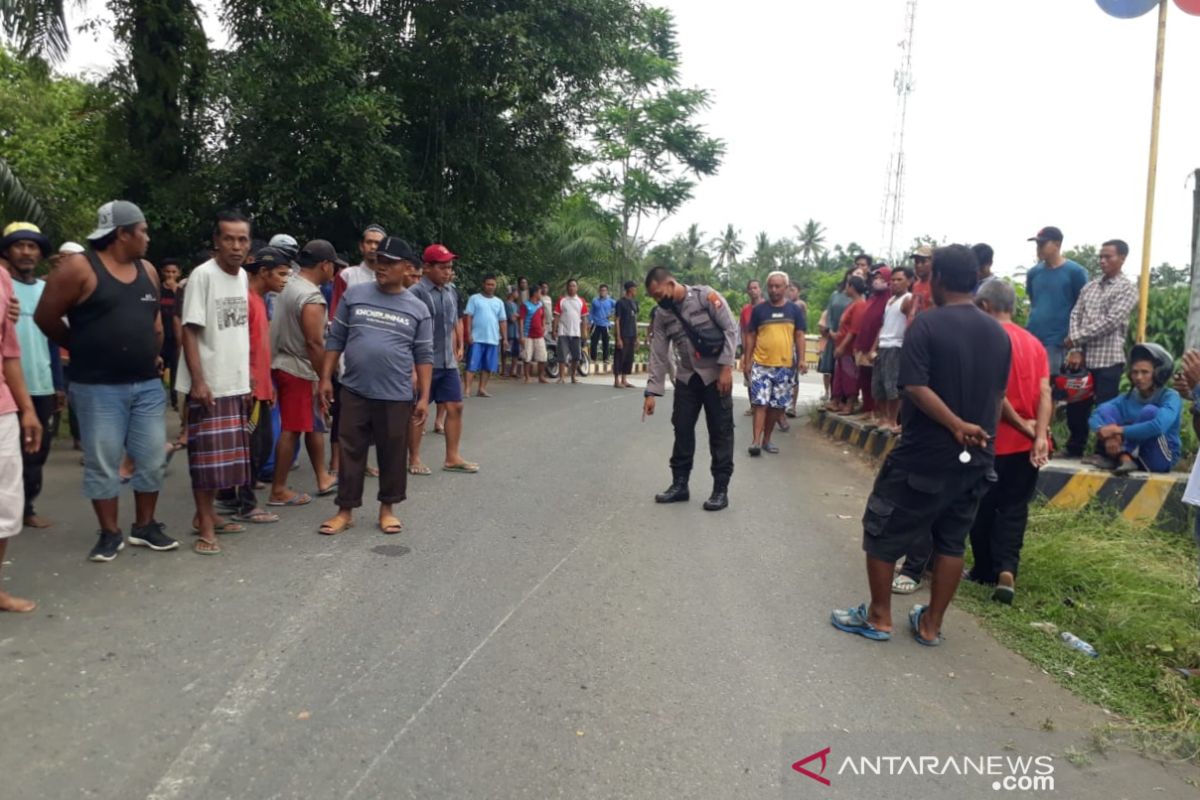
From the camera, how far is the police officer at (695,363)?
22.9 feet

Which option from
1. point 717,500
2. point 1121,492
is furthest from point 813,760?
point 1121,492

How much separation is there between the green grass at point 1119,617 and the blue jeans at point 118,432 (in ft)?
15.8

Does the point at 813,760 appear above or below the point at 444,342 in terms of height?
below

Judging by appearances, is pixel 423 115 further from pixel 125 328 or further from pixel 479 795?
pixel 479 795

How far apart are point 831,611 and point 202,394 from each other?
3.80m

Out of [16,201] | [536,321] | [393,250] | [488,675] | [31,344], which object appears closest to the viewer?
[488,675]

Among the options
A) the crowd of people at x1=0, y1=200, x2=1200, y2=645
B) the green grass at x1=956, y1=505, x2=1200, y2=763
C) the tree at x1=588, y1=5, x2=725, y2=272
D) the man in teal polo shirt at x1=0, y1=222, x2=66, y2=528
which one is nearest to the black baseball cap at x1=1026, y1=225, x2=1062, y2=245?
the crowd of people at x1=0, y1=200, x2=1200, y2=645

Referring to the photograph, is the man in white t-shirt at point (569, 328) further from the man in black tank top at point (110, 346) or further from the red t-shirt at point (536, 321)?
the man in black tank top at point (110, 346)

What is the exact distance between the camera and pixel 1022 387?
5.16 m

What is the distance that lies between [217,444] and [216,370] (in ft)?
1.47

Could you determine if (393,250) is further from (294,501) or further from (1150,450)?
(1150,450)

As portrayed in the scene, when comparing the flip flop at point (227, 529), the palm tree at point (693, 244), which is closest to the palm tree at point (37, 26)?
the flip flop at point (227, 529)

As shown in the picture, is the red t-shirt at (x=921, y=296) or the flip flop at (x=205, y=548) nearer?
the flip flop at (x=205, y=548)

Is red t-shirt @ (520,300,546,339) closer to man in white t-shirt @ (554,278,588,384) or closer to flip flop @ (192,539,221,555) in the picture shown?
man in white t-shirt @ (554,278,588,384)
